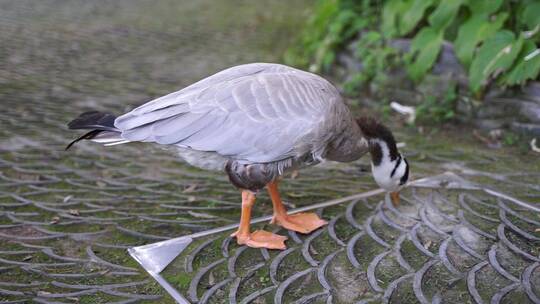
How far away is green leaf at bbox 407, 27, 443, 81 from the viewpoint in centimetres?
519

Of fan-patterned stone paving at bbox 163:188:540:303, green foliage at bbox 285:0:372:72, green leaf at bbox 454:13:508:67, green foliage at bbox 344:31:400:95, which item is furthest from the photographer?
green foliage at bbox 285:0:372:72

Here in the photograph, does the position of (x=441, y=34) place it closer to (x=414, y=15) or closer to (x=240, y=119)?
(x=414, y=15)

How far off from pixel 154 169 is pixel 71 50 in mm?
4177

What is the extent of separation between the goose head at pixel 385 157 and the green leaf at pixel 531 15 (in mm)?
2342

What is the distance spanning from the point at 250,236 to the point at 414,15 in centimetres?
342

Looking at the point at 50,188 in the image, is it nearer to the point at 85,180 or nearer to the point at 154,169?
the point at 85,180

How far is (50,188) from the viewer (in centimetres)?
378

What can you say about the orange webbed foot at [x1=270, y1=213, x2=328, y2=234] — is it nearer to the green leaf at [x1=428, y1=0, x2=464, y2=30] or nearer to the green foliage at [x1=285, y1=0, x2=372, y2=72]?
the green leaf at [x1=428, y1=0, x2=464, y2=30]

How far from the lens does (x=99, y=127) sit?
293 cm

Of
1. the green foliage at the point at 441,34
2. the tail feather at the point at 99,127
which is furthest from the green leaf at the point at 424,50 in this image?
the tail feather at the point at 99,127

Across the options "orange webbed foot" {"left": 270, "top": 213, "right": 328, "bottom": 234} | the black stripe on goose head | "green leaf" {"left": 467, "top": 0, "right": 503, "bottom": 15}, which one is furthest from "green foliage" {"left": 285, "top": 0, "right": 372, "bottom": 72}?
"orange webbed foot" {"left": 270, "top": 213, "right": 328, "bottom": 234}

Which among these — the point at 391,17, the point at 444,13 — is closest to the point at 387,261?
the point at 444,13

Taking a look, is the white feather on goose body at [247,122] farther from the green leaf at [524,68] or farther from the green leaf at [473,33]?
the green leaf at [473,33]

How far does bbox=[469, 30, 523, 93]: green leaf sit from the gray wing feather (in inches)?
86.8
